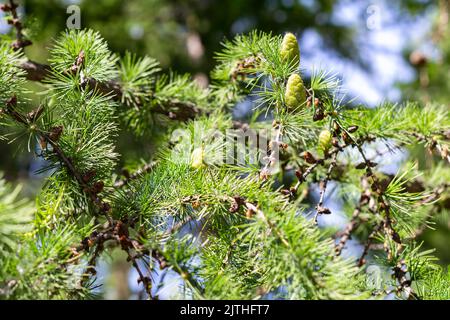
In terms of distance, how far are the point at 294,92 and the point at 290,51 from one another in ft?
0.26

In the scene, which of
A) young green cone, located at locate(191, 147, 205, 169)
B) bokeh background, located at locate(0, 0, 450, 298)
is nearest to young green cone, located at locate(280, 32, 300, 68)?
young green cone, located at locate(191, 147, 205, 169)

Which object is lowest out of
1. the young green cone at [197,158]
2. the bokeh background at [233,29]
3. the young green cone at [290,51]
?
the young green cone at [197,158]

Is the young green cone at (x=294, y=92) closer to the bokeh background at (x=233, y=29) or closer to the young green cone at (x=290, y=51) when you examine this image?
the young green cone at (x=290, y=51)

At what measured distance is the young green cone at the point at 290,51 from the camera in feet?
2.70

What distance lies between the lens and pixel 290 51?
32.4 inches

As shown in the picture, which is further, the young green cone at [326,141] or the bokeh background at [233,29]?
the bokeh background at [233,29]

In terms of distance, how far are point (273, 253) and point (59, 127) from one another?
382mm

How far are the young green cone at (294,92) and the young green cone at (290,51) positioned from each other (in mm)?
44

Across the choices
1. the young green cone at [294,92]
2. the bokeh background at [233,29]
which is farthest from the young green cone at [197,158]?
the bokeh background at [233,29]

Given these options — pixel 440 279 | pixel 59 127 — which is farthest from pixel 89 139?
pixel 440 279

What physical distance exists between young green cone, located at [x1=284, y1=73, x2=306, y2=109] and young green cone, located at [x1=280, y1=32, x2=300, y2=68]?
0.04m

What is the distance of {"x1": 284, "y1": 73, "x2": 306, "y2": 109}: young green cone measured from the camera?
0.78m
